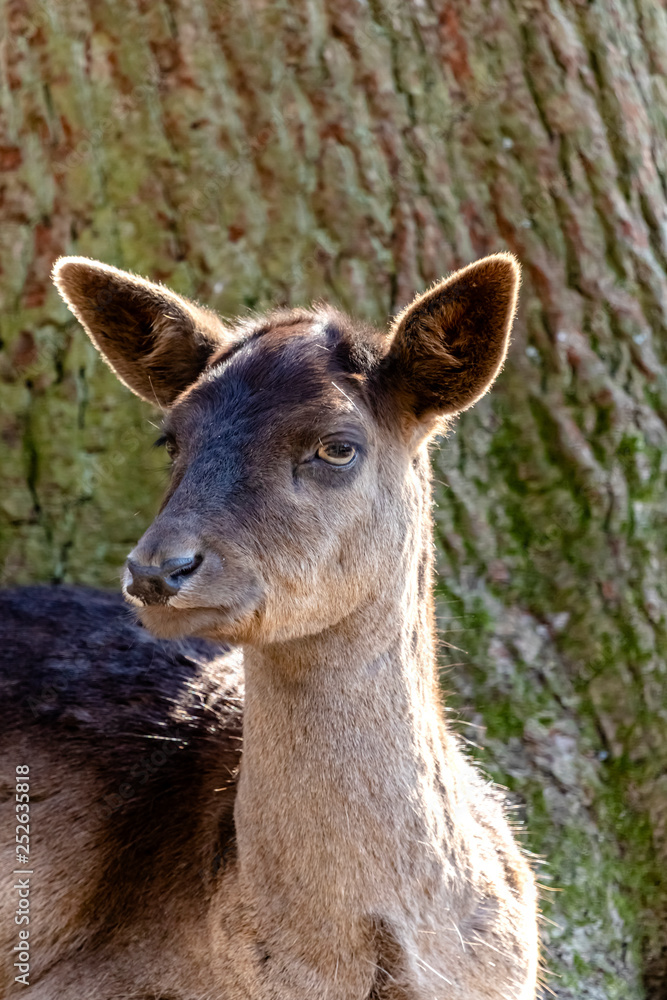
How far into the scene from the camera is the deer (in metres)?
3.16

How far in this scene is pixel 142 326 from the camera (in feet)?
13.1

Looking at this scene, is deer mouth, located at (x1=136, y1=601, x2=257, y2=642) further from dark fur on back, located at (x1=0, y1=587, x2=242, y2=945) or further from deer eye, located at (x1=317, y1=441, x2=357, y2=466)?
dark fur on back, located at (x1=0, y1=587, x2=242, y2=945)

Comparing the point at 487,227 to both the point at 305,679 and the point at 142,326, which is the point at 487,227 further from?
the point at 305,679

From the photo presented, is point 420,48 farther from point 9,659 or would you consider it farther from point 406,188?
point 9,659

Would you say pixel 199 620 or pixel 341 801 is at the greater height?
pixel 199 620

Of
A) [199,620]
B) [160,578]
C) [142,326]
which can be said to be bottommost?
[199,620]

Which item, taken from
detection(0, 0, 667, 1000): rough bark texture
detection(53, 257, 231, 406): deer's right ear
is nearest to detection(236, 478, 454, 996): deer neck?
detection(53, 257, 231, 406): deer's right ear

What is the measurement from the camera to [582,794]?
5.27m

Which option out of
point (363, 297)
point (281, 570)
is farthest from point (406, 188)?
point (281, 570)

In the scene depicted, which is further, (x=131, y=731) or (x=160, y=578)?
(x=131, y=731)

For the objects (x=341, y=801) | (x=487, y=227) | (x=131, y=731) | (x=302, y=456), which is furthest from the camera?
(x=487, y=227)

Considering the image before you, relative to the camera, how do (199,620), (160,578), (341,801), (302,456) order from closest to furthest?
(160,578) < (199,620) < (302,456) < (341,801)

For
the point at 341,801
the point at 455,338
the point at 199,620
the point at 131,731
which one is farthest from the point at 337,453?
the point at 131,731

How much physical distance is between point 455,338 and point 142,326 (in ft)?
4.18
